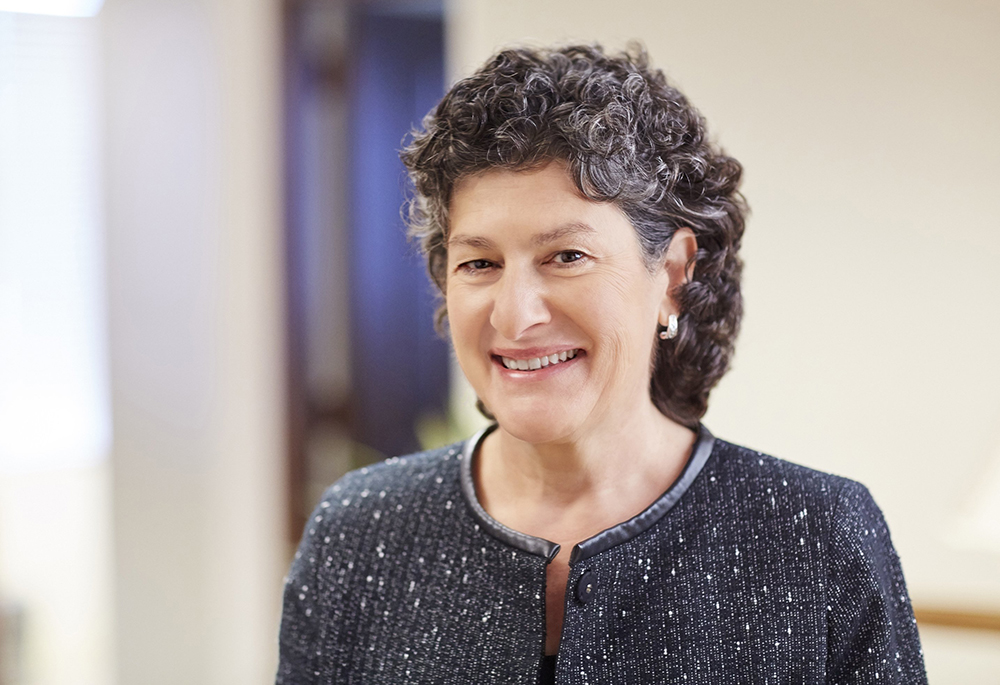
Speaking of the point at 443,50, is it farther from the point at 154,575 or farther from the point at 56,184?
the point at 154,575

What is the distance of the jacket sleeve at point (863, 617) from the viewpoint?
1.14 m

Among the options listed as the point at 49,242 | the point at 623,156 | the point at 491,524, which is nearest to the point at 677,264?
the point at 623,156

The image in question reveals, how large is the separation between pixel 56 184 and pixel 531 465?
229 centimetres

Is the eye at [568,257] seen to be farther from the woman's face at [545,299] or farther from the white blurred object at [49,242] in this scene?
the white blurred object at [49,242]

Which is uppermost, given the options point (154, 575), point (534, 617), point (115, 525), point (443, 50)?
point (443, 50)

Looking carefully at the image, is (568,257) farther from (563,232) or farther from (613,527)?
(613,527)

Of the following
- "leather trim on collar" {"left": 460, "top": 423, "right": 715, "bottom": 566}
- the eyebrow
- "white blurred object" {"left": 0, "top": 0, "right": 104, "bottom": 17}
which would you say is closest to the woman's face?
the eyebrow

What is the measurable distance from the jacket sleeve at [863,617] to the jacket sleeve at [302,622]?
76 cm

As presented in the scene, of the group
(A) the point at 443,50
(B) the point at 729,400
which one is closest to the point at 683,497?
(B) the point at 729,400

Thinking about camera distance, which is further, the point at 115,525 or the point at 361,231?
the point at 361,231

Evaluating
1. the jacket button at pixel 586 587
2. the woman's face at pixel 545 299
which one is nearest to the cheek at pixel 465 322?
the woman's face at pixel 545 299

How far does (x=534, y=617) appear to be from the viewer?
1191 mm

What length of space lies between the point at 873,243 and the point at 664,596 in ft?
3.97

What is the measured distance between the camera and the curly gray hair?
3.64 ft
